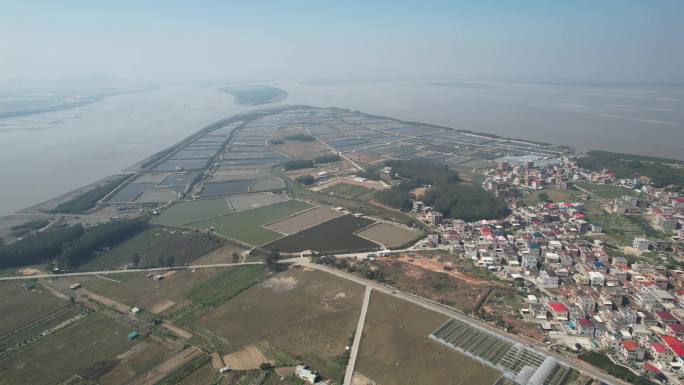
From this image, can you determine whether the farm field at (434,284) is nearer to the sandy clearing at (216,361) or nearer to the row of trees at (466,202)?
the row of trees at (466,202)

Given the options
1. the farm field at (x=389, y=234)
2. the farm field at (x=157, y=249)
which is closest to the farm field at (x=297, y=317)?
the farm field at (x=389, y=234)

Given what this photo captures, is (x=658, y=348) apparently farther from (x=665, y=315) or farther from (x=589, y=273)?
(x=589, y=273)

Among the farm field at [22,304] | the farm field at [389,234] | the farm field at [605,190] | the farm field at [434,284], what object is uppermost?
the farm field at [605,190]

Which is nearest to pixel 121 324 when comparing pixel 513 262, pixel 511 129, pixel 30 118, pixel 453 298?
pixel 453 298

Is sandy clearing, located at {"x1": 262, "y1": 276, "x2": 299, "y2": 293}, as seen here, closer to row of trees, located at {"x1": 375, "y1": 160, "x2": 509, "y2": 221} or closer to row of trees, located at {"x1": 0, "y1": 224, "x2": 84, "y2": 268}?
row of trees, located at {"x1": 375, "y1": 160, "x2": 509, "y2": 221}

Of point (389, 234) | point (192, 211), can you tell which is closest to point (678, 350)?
point (389, 234)

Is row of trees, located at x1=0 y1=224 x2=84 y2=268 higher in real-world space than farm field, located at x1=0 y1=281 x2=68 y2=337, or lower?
higher

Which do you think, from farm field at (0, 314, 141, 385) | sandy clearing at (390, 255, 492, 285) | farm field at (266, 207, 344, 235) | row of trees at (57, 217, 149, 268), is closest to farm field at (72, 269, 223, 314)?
farm field at (0, 314, 141, 385)
